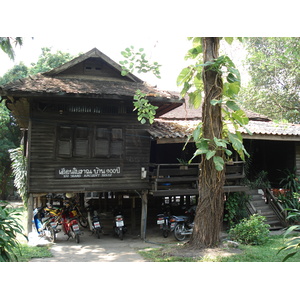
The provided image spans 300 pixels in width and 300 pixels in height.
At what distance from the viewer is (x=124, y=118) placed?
991cm

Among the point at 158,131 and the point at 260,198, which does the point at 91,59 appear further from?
the point at 260,198

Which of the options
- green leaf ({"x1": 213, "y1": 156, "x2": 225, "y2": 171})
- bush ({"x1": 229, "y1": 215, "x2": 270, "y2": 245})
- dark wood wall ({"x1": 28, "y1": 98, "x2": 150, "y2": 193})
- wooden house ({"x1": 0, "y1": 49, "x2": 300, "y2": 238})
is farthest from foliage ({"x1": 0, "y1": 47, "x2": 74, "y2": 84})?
green leaf ({"x1": 213, "y1": 156, "x2": 225, "y2": 171})

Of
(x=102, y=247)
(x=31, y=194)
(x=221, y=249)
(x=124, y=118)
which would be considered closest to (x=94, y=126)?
(x=124, y=118)

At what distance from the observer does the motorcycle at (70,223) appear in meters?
9.20

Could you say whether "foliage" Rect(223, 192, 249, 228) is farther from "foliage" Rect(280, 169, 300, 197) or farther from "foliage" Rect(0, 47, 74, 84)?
"foliage" Rect(0, 47, 74, 84)

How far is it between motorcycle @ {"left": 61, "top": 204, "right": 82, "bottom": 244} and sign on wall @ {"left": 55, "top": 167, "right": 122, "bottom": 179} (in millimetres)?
1235

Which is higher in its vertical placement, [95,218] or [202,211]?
[202,211]

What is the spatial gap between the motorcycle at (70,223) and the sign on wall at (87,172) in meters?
1.24

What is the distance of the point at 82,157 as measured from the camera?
30.7ft

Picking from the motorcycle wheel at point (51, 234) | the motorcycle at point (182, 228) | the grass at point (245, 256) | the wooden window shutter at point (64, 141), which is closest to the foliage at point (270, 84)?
the motorcycle at point (182, 228)

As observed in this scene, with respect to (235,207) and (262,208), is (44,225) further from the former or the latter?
(262,208)

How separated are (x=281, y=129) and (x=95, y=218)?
274 inches

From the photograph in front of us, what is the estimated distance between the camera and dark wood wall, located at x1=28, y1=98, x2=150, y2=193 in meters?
9.04

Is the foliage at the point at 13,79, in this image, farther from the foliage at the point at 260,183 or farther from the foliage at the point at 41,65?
the foliage at the point at 260,183
